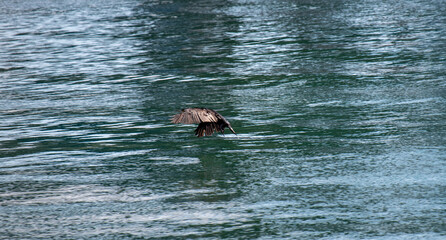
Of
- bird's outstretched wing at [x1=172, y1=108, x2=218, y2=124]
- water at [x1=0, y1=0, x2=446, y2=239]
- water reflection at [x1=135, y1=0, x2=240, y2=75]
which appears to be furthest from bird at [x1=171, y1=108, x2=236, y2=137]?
water reflection at [x1=135, y1=0, x2=240, y2=75]


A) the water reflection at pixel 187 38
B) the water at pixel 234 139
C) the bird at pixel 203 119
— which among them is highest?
the bird at pixel 203 119

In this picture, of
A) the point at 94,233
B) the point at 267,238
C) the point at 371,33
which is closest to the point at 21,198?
the point at 94,233

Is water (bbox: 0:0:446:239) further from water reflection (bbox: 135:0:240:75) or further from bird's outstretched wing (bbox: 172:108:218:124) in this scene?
bird's outstretched wing (bbox: 172:108:218:124)

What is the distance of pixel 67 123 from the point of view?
9117mm

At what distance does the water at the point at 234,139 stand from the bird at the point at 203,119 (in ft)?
0.87

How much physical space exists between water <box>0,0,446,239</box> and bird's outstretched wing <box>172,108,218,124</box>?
0.39 meters

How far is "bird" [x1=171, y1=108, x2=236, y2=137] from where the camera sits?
7051 mm

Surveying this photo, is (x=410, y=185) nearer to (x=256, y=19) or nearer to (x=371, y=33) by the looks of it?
(x=371, y=33)

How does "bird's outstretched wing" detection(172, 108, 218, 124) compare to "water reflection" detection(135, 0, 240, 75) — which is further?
"water reflection" detection(135, 0, 240, 75)

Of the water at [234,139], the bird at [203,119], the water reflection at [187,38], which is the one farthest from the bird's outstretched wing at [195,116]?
the water reflection at [187,38]

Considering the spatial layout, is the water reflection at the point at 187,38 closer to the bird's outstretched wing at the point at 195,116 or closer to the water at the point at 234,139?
the water at the point at 234,139

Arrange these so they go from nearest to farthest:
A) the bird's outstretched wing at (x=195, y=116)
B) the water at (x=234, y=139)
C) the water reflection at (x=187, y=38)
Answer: the water at (x=234, y=139)
the bird's outstretched wing at (x=195, y=116)
the water reflection at (x=187, y=38)

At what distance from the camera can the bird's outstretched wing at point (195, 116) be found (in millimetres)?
7039

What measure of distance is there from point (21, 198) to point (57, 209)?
1.71 ft
